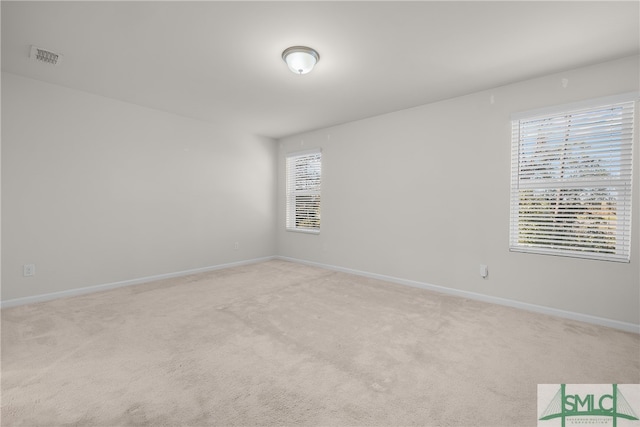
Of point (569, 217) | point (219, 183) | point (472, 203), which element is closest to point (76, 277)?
point (219, 183)

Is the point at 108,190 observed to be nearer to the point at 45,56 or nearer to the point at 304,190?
the point at 45,56

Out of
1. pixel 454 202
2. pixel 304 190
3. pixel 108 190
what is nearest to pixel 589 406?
pixel 454 202

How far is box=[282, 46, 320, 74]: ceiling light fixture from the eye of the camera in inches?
103

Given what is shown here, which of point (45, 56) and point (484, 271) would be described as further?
point (484, 271)

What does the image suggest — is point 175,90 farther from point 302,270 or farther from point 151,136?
point 302,270

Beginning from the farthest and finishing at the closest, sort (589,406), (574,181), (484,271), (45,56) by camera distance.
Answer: (484,271), (574,181), (45,56), (589,406)

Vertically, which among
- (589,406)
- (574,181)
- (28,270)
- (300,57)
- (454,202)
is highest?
(300,57)

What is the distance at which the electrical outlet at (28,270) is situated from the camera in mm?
3273

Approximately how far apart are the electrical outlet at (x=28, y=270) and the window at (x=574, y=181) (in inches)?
216

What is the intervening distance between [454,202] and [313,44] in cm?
256

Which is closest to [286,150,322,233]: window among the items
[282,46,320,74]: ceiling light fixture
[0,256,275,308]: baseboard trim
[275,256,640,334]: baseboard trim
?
[275,256,640,334]: baseboard trim

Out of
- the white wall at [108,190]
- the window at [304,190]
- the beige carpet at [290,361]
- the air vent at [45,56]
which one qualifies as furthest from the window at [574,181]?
the air vent at [45,56]

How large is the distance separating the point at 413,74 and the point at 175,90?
2.82 metres

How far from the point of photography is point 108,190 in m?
3.91
